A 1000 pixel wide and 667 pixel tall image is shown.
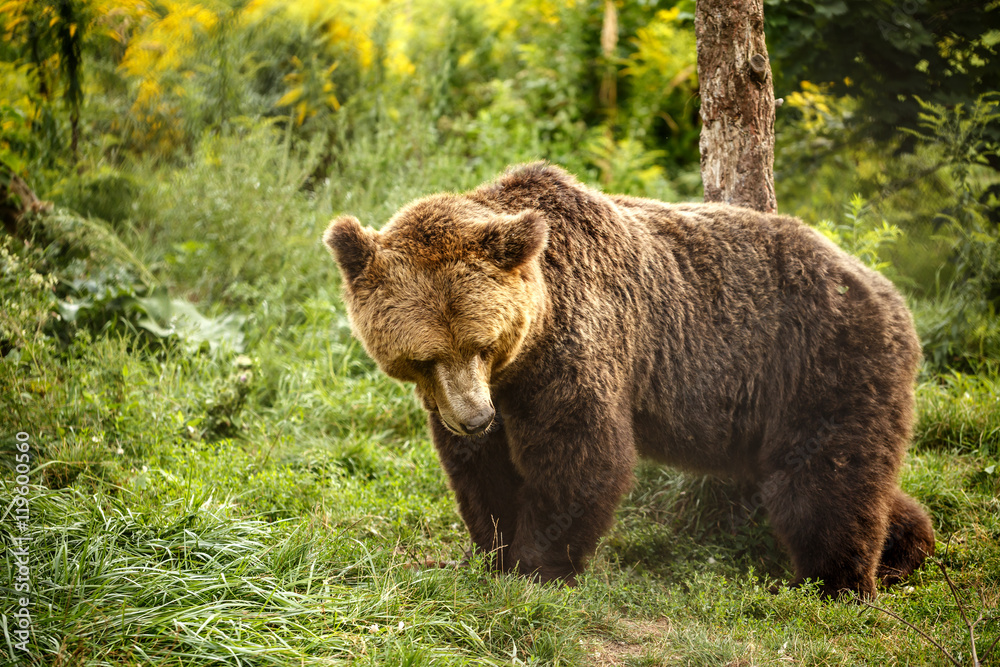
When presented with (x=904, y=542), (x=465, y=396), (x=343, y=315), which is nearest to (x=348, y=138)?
(x=343, y=315)

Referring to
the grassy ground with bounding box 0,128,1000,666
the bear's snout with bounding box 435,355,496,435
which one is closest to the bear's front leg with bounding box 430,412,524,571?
the grassy ground with bounding box 0,128,1000,666

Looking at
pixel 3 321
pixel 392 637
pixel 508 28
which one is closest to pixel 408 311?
pixel 392 637

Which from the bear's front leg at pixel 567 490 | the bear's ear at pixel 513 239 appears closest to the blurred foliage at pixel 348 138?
the bear's front leg at pixel 567 490

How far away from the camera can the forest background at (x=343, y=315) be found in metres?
3.03

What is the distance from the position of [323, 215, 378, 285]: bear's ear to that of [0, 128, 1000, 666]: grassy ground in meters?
1.35

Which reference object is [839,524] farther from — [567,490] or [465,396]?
[465,396]

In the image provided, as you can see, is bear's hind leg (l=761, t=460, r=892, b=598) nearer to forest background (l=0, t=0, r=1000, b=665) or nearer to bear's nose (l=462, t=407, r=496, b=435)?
forest background (l=0, t=0, r=1000, b=665)

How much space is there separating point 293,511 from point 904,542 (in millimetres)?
3731

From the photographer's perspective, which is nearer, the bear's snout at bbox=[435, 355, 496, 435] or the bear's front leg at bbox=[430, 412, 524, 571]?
the bear's snout at bbox=[435, 355, 496, 435]

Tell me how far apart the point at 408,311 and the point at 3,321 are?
3.03 metres

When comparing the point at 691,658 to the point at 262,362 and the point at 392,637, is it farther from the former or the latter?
the point at 262,362

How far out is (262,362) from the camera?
5.83 meters

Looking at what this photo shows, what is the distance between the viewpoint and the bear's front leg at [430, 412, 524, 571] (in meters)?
3.81

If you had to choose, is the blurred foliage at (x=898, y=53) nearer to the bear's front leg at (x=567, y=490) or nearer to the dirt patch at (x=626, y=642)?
the bear's front leg at (x=567, y=490)
